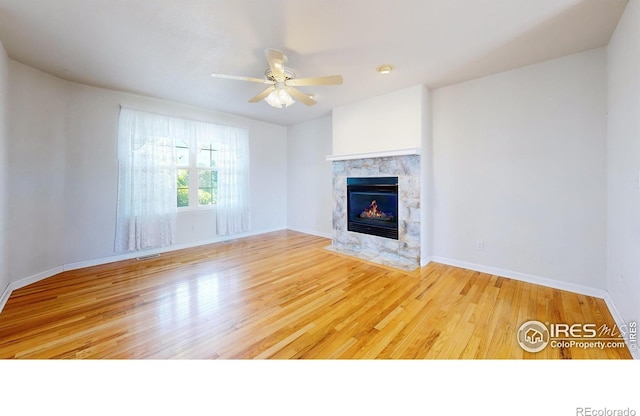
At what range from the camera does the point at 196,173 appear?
185 inches

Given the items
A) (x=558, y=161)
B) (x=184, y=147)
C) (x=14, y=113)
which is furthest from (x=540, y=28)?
(x=14, y=113)

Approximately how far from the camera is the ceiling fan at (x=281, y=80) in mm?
2253

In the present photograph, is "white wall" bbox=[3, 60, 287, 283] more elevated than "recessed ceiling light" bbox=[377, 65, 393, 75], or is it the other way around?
"recessed ceiling light" bbox=[377, 65, 393, 75]

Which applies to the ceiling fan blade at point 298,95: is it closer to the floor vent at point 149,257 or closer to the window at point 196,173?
the window at point 196,173

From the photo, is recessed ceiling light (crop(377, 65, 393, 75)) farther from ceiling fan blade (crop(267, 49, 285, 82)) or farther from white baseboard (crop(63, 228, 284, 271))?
white baseboard (crop(63, 228, 284, 271))

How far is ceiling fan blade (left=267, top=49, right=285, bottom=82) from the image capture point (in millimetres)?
2127

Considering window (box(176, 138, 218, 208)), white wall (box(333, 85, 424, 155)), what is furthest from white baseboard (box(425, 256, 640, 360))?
window (box(176, 138, 218, 208))

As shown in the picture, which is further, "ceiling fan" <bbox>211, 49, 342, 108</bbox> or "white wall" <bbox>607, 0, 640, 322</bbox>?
"ceiling fan" <bbox>211, 49, 342, 108</bbox>

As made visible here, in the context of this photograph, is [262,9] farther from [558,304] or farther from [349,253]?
[558,304]

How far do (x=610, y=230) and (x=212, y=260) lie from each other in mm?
4839

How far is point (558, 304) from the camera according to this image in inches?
94.0

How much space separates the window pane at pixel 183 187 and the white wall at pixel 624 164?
5.61 metres

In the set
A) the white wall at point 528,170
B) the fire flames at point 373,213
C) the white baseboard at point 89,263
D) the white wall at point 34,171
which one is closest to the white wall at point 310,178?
the fire flames at point 373,213
